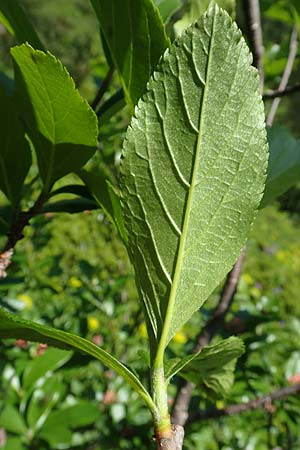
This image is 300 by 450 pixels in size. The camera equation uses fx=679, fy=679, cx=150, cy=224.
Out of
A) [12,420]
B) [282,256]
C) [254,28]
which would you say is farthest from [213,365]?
[282,256]

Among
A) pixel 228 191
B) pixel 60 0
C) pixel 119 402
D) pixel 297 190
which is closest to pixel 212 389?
pixel 228 191

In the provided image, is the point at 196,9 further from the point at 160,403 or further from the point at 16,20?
the point at 160,403

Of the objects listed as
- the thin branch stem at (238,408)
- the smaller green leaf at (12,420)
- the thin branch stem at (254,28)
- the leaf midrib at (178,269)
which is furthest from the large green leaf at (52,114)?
the smaller green leaf at (12,420)

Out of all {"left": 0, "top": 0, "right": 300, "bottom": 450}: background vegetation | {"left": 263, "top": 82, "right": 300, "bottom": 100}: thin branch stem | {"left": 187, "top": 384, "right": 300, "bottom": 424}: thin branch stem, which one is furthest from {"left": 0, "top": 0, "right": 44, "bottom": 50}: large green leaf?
{"left": 187, "top": 384, "right": 300, "bottom": 424}: thin branch stem

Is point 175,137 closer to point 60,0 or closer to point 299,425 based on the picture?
point 299,425

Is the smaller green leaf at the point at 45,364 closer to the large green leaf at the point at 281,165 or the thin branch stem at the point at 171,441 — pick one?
the large green leaf at the point at 281,165

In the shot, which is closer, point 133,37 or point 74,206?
point 133,37
